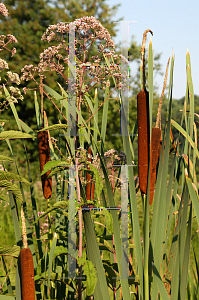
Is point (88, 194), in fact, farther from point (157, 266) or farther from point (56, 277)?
point (157, 266)

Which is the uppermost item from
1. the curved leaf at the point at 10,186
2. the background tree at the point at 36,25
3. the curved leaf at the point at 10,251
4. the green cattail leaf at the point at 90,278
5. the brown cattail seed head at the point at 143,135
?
the background tree at the point at 36,25

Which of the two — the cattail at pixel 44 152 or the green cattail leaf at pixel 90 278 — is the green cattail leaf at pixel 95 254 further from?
the cattail at pixel 44 152

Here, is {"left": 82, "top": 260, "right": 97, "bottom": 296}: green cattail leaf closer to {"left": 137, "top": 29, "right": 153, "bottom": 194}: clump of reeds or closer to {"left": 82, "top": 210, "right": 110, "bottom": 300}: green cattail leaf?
{"left": 82, "top": 210, "right": 110, "bottom": 300}: green cattail leaf

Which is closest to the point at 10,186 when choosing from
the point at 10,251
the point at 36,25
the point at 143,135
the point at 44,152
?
the point at 10,251

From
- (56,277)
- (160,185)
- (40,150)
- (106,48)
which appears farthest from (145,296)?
(106,48)

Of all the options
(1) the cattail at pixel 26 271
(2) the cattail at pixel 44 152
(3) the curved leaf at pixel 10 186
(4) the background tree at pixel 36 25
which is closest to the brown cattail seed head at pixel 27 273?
(1) the cattail at pixel 26 271

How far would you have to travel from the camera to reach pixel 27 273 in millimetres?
945

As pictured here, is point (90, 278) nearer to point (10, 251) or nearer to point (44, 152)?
point (10, 251)

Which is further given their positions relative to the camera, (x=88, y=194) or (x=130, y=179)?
(x=88, y=194)

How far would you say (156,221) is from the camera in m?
1.02

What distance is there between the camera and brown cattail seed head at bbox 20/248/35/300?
0.93 meters

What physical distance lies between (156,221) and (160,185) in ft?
0.43

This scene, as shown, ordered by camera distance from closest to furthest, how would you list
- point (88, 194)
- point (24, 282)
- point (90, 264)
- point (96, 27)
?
1. point (24, 282)
2. point (90, 264)
3. point (96, 27)
4. point (88, 194)

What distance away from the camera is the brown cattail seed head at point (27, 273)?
0.93m
